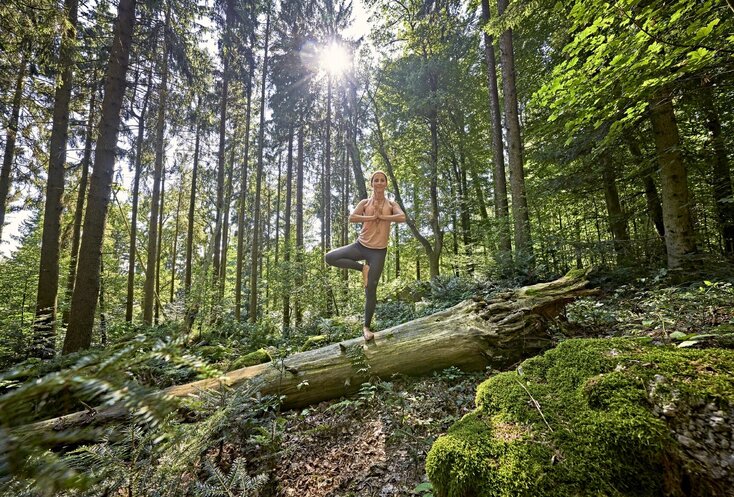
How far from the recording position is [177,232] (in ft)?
75.8

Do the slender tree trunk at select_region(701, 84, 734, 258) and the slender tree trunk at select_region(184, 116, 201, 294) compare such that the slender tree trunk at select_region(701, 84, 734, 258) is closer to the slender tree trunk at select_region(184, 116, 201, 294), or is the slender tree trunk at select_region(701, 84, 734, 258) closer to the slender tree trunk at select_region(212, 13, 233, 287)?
the slender tree trunk at select_region(212, 13, 233, 287)

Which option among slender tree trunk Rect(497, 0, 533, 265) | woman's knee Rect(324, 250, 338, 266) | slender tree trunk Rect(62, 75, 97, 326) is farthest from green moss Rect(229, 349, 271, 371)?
slender tree trunk Rect(62, 75, 97, 326)

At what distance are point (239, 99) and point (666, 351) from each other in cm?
1898

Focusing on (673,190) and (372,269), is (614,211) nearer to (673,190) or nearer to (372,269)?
(673,190)

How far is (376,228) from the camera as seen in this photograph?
442 cm

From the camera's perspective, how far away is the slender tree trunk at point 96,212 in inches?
255

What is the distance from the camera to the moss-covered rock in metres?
1.37

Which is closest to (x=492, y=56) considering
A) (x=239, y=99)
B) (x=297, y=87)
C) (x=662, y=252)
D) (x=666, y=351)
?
(x=662, y=252)

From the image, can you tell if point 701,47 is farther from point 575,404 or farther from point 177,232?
point 177,232

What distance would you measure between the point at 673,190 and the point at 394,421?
7.36 metres

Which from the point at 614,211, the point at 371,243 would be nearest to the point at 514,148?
the point at 614,211

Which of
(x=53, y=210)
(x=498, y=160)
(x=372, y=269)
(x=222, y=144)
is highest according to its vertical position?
(x=222, y=144)

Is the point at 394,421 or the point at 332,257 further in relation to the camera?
the point at 332,257

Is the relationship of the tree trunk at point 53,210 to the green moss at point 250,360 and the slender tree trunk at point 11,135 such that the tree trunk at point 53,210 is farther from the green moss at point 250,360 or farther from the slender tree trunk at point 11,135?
the green moss at point 250,360
